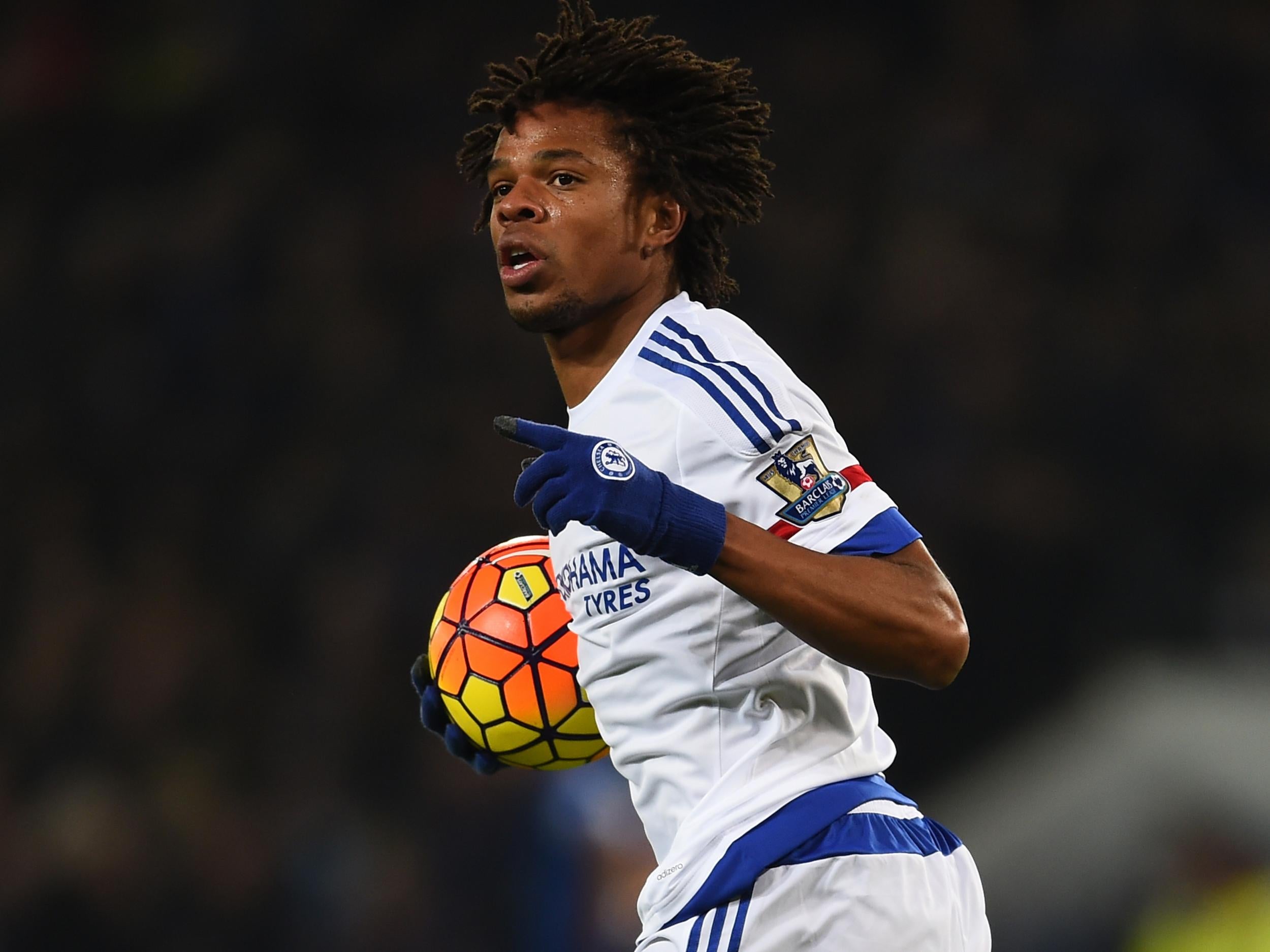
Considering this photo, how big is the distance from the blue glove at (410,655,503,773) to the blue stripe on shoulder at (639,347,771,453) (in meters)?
0.90

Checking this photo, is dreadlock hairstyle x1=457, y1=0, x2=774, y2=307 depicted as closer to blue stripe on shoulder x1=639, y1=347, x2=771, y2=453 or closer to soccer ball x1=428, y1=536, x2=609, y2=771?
blue stripe on shoulder x1=639, y1=347, x2=771, y2=453

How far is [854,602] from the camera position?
1.98m

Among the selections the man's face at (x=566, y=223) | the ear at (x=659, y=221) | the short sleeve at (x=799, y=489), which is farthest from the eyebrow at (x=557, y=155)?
the short sleeve at (x=799, y=489)

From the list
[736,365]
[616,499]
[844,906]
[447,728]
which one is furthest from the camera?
[447,728]

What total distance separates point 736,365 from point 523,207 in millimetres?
508

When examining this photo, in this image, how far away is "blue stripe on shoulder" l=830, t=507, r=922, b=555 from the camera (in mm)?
2078

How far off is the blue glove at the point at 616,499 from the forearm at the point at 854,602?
0.14ft

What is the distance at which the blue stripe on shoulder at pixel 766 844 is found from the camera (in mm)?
2098

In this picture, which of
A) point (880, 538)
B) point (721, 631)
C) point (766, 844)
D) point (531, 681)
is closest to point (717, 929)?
point (766, 844)

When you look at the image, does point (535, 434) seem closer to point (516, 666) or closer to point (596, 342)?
point (596, 342)

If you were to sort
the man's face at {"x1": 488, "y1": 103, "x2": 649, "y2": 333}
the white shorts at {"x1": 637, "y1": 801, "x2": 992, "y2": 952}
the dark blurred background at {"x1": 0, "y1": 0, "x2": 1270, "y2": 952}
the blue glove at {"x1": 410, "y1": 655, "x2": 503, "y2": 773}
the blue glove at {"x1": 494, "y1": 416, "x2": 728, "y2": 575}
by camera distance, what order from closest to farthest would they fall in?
1. the blue glove at {"x1": 494, "y1": 416, "x2": 728, "y2": 575}
2. the white shorts at {"x1": 637, "y1": 801, "x2": 992, "y2": 952}
3. the man's face at {"x1": 488, "y1": 103, "x2": 649, "y2": 333}
4. the blue glove at {"x1": 410, "y1": 655, "x2": 503, "y2": 773}
5. the dark blurred background at {"x1": 0, "y1": 0, "x2": 1270, "y2": 952}

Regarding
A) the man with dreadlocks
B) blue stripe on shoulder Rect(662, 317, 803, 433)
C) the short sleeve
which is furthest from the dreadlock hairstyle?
the short sleeve

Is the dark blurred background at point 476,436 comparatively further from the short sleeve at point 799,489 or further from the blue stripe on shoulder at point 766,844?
the short sleeve at point 799,489

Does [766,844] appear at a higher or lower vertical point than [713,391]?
lower
